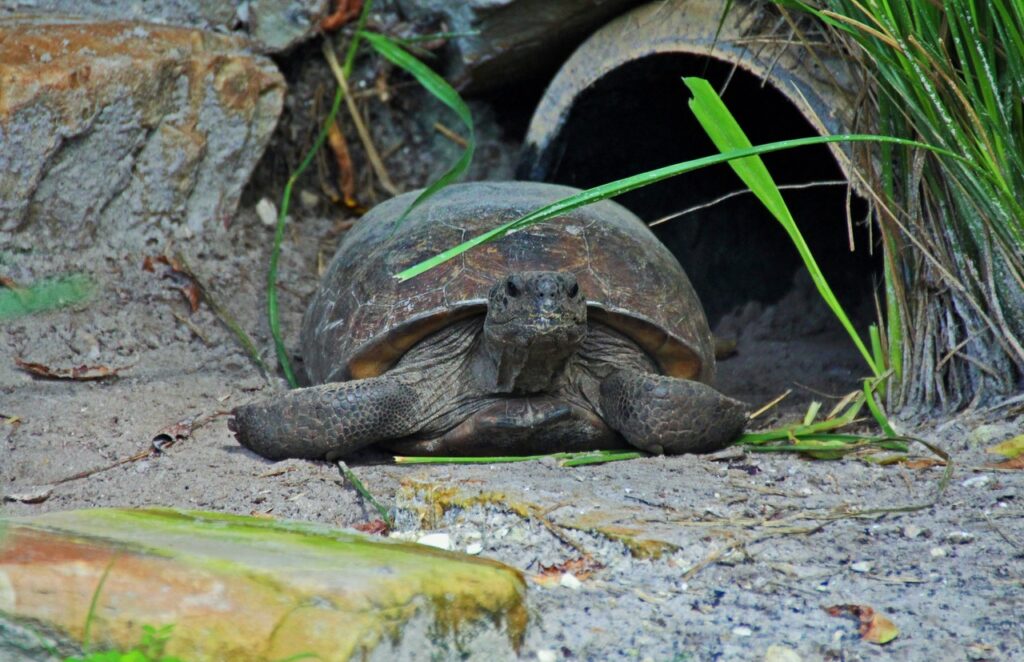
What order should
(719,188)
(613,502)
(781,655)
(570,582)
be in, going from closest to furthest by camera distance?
(781,655) → (570,582) → (613,502) → (719,188)

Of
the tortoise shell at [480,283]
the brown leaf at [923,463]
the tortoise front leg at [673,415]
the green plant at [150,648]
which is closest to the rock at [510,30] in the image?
the tortoise shell at [480,283]

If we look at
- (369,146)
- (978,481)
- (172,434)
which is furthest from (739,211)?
(172,434)

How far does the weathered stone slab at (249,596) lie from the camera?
174 cm

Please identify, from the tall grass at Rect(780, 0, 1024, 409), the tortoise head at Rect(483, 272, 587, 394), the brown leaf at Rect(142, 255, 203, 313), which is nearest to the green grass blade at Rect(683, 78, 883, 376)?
the tall grass at Rect(780, 0, 1024, 409)

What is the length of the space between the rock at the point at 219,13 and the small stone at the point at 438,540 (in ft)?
9.84

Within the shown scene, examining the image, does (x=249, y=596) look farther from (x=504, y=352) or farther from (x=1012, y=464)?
(x=1012, y=464)

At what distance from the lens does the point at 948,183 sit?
127 inches

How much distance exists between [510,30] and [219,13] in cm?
126

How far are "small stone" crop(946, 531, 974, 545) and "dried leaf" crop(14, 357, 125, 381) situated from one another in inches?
110

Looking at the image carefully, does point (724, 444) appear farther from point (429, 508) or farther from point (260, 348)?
point (260, 348)

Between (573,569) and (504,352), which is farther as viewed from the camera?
(504,352)

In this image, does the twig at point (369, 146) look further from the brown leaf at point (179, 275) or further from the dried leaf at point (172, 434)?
the dried leaf at point (172, 434)

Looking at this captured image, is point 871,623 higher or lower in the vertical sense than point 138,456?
higher

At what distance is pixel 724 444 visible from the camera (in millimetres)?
3500
